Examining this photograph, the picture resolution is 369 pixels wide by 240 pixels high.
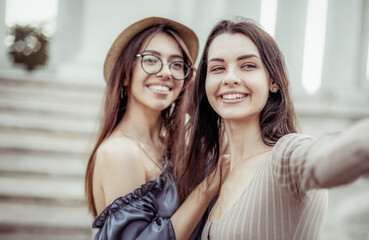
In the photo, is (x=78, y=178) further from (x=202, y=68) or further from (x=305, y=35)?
(x=305, y=35)

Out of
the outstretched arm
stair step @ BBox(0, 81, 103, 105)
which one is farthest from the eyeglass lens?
stair step @ BBox(0, 81, 103, 105)

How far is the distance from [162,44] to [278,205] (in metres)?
1.31

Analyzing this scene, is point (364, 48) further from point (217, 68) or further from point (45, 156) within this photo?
point (217, 68)

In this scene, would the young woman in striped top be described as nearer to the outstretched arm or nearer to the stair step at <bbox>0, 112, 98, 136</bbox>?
the outstretched arm

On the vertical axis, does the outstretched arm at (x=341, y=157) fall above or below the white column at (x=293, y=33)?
below

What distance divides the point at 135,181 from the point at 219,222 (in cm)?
72

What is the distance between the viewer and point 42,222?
11.0 feet

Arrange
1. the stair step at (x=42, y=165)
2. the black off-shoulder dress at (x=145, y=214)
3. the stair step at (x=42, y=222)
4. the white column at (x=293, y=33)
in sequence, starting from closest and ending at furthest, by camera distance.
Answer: the black off-shoulder dress at (x=145, y=214)
the stair step at (x=42, y=222)
the stair step at (x=42, y=165)
the white column at (x=293, y=33)

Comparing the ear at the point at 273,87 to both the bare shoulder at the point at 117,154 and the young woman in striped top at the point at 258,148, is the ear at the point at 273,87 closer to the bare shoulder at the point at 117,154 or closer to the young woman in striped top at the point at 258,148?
the young woman in striped top at the point at 258,148

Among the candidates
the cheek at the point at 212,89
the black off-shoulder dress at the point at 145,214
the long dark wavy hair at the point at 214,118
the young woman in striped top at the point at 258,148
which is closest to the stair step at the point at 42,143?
the black off-shoulder dress at the point at 145,214

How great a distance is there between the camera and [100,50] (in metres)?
5.68

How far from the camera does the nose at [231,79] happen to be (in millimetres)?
1453

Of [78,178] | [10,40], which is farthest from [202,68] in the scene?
[10,40]

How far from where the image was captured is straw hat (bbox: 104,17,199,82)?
2.21 metres
